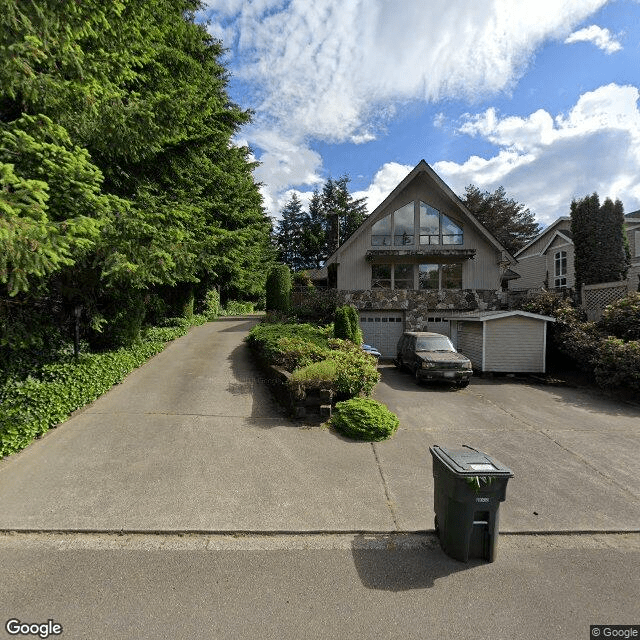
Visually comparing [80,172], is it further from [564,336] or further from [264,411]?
[564,336]

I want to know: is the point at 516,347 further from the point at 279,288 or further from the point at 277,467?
the point at 279,288

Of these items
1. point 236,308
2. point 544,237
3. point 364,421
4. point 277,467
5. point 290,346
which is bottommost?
point 277,467

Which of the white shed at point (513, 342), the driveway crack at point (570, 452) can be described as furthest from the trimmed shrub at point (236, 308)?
the driveway crack at point (570, 452)

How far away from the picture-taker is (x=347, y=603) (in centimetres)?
283

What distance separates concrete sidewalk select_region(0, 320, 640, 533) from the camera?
13.2ft

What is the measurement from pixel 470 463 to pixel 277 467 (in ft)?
9.67

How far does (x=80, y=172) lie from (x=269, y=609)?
6.08 m

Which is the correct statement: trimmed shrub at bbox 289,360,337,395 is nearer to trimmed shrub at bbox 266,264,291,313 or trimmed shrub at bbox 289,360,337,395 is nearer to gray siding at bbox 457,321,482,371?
gray siding at bbox 457,321,482,371

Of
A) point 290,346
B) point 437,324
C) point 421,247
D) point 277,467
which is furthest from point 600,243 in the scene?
point 277,467

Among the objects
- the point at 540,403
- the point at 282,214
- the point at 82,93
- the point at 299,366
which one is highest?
the point at 282,214

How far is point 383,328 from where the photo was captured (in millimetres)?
17141

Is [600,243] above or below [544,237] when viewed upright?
below

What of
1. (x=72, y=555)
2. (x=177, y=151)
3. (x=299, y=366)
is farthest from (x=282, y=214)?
(x=72, y=555)

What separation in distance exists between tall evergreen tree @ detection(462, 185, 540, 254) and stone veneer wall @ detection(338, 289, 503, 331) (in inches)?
1130
